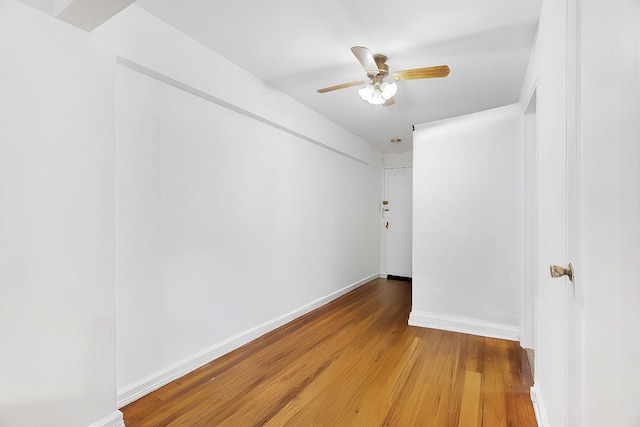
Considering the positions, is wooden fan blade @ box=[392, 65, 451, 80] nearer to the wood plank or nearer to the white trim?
the wood plank

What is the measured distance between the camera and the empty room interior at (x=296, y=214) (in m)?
1.03

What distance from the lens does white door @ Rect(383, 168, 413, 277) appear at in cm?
572

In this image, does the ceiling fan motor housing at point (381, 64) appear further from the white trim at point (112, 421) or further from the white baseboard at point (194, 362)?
the white trim at point (112, 421)

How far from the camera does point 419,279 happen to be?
137 inches

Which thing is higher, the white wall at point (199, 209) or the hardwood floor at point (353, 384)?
the white wall at point (199, 209)

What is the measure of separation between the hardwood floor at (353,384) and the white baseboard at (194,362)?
46 mm

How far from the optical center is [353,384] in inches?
85.4

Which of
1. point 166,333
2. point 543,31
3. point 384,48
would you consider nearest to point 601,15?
point 543,31

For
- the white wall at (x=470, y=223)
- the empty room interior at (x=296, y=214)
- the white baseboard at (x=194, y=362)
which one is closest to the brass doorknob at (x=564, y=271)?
the empty room interior at (x=296, y=214)

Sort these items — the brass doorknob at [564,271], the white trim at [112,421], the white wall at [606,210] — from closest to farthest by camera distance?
the white wall at [606,210] → the brass doorknob at [564,271] → the white trim at [112,421]

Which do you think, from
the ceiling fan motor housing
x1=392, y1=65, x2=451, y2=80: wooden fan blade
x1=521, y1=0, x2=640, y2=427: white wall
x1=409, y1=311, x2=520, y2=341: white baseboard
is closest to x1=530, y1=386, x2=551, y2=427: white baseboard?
x1=521, y1=0, x2=640, y2=427: white wall

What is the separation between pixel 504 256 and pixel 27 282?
3.59 meters

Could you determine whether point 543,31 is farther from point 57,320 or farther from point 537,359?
point 57,320

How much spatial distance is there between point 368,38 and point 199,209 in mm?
1780
